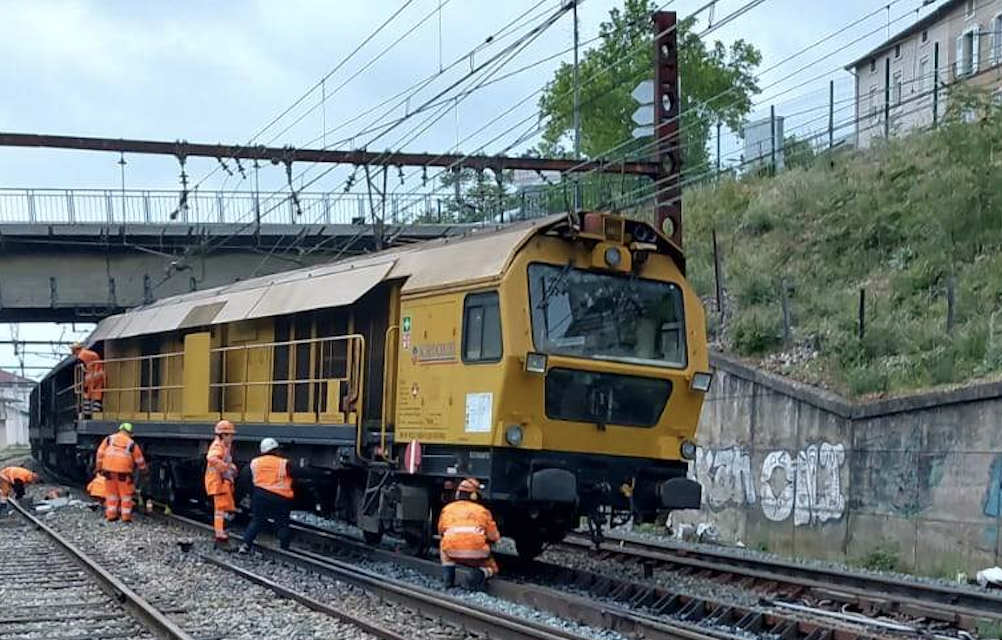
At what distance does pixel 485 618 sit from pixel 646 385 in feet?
11.8

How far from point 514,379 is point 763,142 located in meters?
27.3

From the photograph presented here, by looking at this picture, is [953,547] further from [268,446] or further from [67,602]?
[67,602]

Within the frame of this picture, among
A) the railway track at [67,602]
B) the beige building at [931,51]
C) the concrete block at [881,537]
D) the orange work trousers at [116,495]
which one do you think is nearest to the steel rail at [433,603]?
the railway track at [67,602]

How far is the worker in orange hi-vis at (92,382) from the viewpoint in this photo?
2461 cm

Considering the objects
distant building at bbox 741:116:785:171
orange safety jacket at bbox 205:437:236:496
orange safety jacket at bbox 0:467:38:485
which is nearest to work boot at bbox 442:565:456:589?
orange safety jacket at bbox 205:437:236:496

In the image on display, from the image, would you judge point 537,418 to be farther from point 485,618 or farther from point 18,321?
point 18,321

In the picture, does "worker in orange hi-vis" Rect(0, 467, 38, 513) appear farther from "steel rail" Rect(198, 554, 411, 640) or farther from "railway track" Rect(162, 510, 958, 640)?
"railway track" Rect(162, 510, 958, 640)

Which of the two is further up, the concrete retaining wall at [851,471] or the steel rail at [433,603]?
the concrete retaining wall at [851,471]

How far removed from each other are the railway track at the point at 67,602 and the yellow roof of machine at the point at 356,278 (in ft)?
13.1

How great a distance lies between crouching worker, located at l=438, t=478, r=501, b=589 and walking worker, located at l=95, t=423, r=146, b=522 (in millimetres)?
9063

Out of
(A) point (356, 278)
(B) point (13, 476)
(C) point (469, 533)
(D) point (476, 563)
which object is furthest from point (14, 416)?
(C) point (469, 533)

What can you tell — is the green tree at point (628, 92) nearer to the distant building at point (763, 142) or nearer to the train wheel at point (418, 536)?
the distant building at point (763, 142)

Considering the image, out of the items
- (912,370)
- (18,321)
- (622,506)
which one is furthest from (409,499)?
(18,321)

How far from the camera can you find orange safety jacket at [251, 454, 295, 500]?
15.1 m
